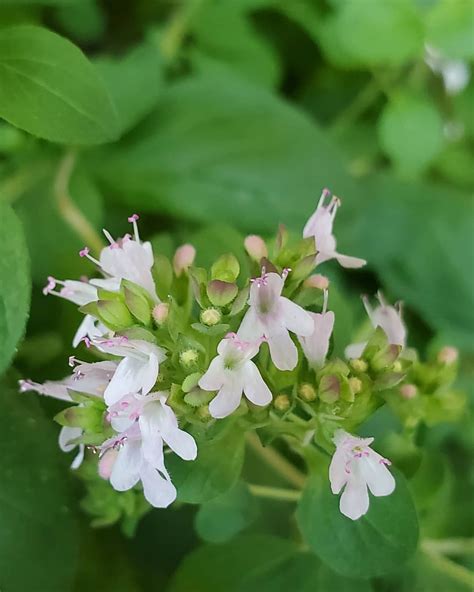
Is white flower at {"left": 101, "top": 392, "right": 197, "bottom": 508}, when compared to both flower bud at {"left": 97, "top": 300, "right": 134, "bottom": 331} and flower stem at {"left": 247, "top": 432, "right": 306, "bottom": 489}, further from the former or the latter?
flower stem at {"left": 247, "top": 432, "right": 306, "bottom": 489}

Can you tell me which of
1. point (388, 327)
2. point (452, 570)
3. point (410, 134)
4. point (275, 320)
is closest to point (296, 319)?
point (275, 320)

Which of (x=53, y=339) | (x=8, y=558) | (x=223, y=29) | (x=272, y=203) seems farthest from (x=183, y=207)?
(x=8, y=558)

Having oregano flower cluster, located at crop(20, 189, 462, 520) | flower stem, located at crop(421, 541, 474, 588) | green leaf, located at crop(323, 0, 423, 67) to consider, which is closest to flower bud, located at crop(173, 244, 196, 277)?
oregano flower cluster, located at crop(20, 189, 462, 520)

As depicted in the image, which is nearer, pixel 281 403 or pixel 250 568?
pixel 281 403

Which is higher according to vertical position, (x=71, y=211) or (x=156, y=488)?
(x=156, y=488)

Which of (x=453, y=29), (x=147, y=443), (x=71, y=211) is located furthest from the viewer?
(x=453, y=29)

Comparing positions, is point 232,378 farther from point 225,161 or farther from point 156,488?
point 225,161

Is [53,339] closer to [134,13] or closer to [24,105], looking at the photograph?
[24,105]

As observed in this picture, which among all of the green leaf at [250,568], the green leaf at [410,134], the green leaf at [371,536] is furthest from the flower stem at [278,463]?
the green leaf at [410,134]
